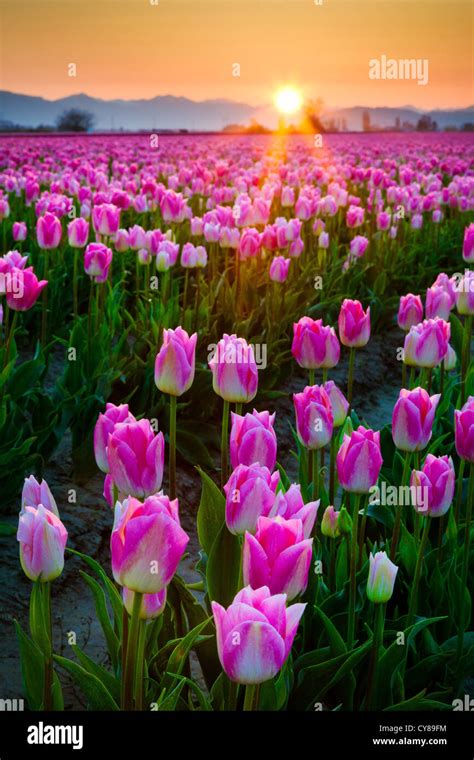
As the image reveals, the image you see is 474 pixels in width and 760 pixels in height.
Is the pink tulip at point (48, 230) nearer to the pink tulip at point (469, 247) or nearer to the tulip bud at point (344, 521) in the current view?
the pink tulip at point (469, 247)

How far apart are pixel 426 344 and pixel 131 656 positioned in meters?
1.49

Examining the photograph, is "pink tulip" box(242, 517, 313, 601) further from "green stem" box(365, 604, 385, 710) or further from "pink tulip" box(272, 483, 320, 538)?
"green stem" box(365, 604, 385, 710)

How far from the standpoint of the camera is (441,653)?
242 centimetres

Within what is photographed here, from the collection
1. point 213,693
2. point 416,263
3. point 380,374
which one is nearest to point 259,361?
point 380,374

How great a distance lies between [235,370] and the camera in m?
2.27

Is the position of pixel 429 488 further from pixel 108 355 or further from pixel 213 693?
pixel 108 355

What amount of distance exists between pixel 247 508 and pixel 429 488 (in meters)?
0.69

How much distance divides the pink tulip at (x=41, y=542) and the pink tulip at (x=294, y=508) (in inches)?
15.1

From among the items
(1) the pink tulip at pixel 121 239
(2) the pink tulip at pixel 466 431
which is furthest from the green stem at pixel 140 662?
(1) the pink tulip at pixel 121 239

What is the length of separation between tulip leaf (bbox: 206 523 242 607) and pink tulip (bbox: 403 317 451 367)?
3.43 feet

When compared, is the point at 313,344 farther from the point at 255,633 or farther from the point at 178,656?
the point at 255,633

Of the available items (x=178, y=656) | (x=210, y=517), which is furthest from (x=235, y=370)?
(x=178, y=656)

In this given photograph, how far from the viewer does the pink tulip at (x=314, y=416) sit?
2.31 m

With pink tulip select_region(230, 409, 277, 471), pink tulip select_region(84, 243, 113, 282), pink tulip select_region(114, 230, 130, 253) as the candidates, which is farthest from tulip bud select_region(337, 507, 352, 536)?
pink tulip select_region(114, 230, 130, 253)
